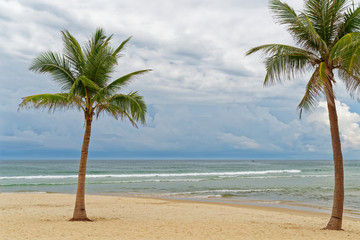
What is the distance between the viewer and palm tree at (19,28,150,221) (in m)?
11.3

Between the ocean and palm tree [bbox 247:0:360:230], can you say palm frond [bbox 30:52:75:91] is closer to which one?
palm tree [bbox 247:0:360:230]

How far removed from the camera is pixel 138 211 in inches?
586

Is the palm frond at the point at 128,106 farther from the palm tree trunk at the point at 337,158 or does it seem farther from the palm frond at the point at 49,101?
the palm tree trunk at the point at 337,158

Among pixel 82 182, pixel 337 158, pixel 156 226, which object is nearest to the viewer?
pixel 337 158

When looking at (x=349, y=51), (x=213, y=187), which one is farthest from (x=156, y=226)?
(x=213, y=187)

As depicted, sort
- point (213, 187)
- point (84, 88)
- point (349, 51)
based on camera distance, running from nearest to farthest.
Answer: point (349, 51)
point (84, 88)
point (213, 187)

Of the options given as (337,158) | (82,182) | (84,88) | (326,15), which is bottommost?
(82,182)

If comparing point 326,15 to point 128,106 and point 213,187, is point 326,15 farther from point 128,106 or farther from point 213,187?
point 213,187

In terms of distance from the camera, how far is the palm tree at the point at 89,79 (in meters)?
11.3

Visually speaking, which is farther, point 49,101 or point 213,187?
point 213,187

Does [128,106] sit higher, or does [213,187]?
[128,106]

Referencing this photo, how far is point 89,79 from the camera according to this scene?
441 inches

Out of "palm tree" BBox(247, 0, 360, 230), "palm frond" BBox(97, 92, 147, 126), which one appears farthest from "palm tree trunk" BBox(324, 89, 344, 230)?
"palm frond" BBox(97, 92, 147, 126)

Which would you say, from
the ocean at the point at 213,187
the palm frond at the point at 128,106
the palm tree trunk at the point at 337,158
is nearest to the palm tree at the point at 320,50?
the palm tree trunk at the point at 337,158
